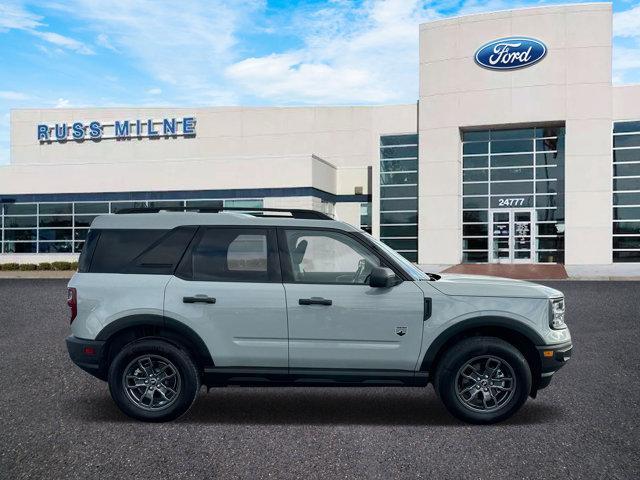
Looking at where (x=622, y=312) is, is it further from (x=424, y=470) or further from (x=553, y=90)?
(x=553, y=90)

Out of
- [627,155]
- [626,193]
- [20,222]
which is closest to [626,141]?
[627,155]

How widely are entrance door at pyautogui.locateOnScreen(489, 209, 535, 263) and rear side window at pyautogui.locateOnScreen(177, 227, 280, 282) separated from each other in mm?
30246

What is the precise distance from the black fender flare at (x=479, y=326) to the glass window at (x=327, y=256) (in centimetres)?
81

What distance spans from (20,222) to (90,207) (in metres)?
4.53

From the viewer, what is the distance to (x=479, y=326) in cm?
605

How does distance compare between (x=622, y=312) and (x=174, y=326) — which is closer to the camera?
(x=174, y=326)

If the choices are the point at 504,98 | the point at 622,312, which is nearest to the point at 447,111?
the point at 504,98

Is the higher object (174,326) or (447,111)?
(447,111)

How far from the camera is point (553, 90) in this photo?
3347 cm

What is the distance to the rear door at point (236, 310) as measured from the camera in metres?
6.07

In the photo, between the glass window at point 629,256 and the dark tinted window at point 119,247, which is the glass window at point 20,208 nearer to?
the glass window at point 629,256

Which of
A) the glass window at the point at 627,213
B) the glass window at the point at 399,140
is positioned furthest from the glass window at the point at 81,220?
the glass window at the point at 627,213

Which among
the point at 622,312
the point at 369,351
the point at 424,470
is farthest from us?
the point at 622,312

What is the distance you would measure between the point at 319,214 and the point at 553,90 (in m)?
30.0
